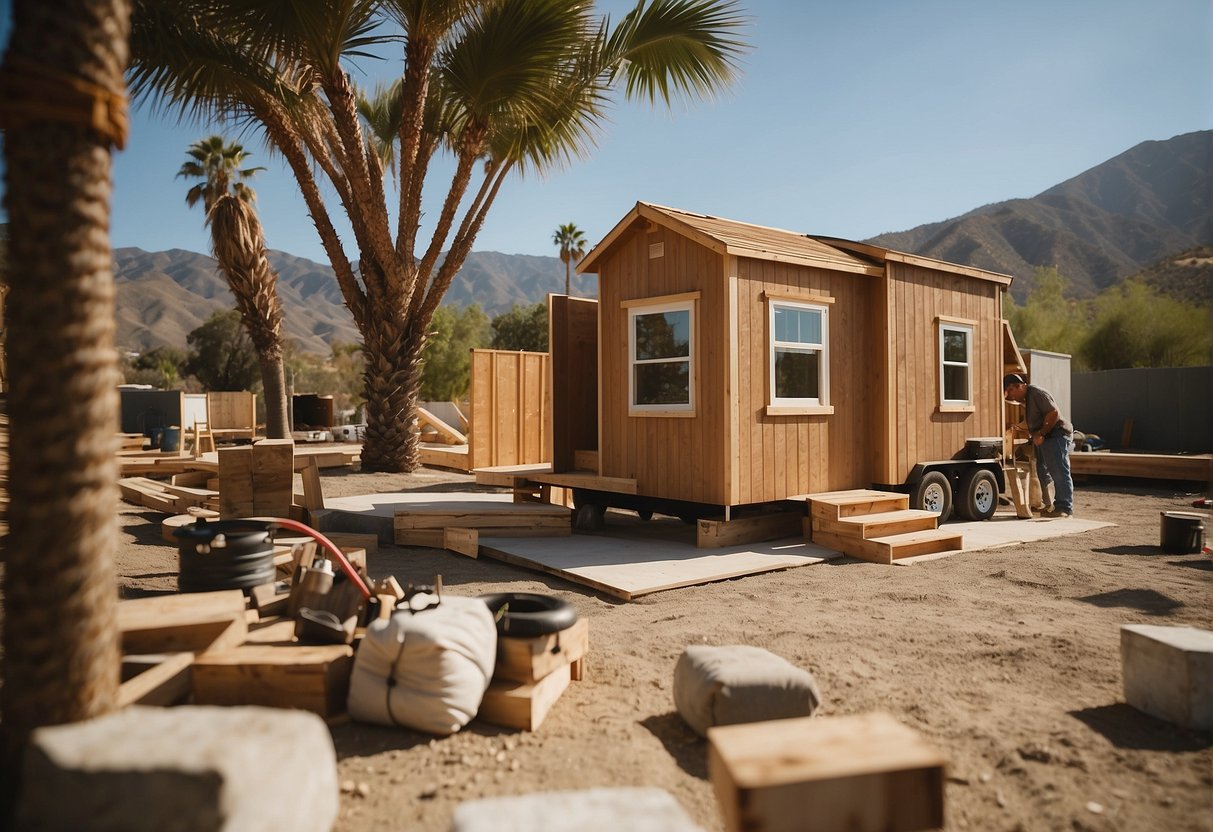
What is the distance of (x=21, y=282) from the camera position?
7.01ft

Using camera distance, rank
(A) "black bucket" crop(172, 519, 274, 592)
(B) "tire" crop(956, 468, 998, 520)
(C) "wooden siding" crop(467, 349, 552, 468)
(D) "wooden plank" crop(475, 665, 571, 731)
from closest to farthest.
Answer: (D) "wooden plank" crop(475, 665, 571, 731)
(A) "black bucket" crop(172, 519, 274, 592)
(B) "tire" crop(956, 468, 998, 520)
(C) "wooden siding" crop(467, 349, 552, 468)

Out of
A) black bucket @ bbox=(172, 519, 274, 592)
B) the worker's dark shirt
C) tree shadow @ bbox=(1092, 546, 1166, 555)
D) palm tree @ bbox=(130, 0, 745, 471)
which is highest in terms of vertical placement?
palm tree @ bbox=(130, 0, 745, 471)

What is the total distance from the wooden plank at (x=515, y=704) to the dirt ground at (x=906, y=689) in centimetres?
6

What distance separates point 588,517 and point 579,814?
7.41 meters

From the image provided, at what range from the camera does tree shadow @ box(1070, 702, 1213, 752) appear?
317cm

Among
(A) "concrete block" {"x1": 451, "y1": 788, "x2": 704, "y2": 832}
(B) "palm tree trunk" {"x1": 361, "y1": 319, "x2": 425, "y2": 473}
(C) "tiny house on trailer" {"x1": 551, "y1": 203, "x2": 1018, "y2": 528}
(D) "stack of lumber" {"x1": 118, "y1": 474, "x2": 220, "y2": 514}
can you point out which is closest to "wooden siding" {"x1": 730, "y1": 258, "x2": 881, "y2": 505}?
(C) "tiny house on trailer" {"x1": 551, "y1": 203, "x2": 1018, "y2": 528}

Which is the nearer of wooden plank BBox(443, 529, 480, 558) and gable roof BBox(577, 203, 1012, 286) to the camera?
wooden plank BBox(443, 529, 480, 558)

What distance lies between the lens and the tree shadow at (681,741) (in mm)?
3086

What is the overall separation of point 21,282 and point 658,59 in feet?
35.0

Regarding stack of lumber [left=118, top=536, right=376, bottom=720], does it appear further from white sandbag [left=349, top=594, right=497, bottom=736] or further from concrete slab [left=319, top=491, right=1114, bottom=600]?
concrete slab [left=319, top=491, right=1114, bottom=600]

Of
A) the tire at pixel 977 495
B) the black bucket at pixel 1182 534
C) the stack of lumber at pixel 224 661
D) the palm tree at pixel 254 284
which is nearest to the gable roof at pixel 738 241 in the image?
the tire at pixel 977 495

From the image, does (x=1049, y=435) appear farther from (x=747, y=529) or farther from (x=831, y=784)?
(x=831, y=784)

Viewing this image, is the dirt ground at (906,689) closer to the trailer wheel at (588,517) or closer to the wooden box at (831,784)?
the wooden box at (831,784)

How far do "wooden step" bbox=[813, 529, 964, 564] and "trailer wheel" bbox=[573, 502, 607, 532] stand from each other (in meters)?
2.74
